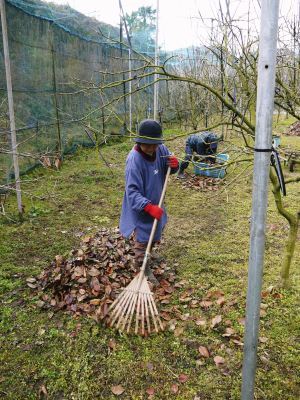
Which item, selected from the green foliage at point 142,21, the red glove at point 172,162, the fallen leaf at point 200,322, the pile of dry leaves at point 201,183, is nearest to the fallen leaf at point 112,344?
the fallen leaf at point 200,322

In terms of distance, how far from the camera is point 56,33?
785 centimetres

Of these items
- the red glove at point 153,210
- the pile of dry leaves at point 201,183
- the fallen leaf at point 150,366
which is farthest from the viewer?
the pile of dry leaves at point 201,183

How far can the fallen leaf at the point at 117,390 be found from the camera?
2.31m

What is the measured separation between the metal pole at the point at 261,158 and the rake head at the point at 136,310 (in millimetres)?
1414

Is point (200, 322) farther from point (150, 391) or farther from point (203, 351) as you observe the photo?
point (150, 391)

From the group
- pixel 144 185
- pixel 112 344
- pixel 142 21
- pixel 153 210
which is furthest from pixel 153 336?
pixel 142 21

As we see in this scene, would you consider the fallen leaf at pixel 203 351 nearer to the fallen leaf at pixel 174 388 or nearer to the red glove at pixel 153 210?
the fallen leaf at pixel 174 388

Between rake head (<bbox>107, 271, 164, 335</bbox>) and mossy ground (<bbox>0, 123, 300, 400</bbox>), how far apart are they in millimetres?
96

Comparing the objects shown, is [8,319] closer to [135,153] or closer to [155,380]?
[155,380]

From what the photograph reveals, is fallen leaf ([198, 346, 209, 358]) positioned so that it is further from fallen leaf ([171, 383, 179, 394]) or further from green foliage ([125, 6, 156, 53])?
green foliage ([125, 6, 156, 53])

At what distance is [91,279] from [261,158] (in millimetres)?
2455

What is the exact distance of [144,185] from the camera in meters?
3.31

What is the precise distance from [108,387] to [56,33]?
7645mm

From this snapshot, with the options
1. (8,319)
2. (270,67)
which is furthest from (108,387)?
(270,67)
